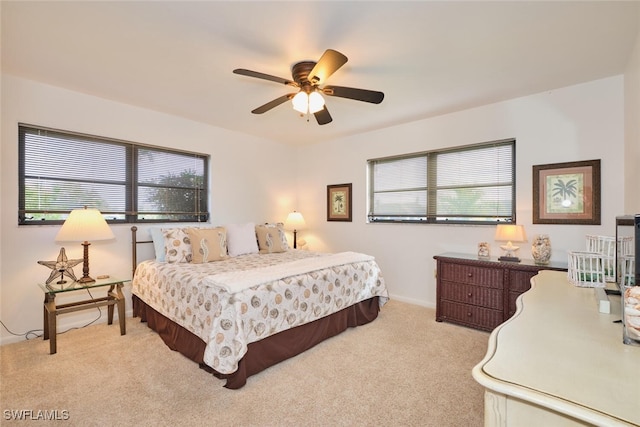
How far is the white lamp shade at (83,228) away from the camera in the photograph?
2.68 meters

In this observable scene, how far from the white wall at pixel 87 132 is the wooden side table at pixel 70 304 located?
0.25 metres

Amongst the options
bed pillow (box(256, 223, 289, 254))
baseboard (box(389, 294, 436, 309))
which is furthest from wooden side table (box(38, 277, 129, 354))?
baseboard (box(389, 294, 436, 309))

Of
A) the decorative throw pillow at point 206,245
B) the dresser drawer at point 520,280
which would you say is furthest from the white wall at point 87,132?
the dresser drawer at point 520,280

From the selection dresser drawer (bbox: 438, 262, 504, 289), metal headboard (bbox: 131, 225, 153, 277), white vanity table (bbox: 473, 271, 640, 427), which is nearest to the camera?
white vanity table (bbox: 473, 271, 640, 427)

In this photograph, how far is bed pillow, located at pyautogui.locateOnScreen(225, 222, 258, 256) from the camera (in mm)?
3777

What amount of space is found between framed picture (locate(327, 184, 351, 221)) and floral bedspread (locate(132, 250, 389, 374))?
1468 millimetres

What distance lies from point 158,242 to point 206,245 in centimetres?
58

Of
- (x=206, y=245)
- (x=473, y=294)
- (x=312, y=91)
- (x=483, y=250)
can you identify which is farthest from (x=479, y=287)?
(x=206, y=245)

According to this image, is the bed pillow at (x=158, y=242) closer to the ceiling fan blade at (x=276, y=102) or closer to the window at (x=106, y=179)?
the window at (x=106, y=179)

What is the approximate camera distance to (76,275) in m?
3.09

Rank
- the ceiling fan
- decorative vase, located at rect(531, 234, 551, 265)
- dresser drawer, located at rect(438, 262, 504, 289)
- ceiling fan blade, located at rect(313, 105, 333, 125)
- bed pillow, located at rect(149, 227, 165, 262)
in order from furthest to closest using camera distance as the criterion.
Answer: bed pillow, located at rect(149, 227, 165, 262) → dresser drawer, located at rect(438, 262, 504, 289) → decorative vase, located at rect(531, 234, 551, 265) → ceiling fan blade, located at rect(313, 105, 333, 125) → the ceiling fan

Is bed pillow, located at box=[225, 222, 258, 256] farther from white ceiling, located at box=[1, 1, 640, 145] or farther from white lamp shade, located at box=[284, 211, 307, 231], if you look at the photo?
white ceiling, located at box=[1, 1, 640, 145]

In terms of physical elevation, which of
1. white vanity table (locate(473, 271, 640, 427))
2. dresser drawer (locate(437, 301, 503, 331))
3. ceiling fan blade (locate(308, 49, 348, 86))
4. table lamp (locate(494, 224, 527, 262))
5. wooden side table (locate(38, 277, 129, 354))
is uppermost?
ceiling fan blade (locate(308, 49, 348, 86))

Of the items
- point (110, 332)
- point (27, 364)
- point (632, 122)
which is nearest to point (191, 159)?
point (110, 332)
